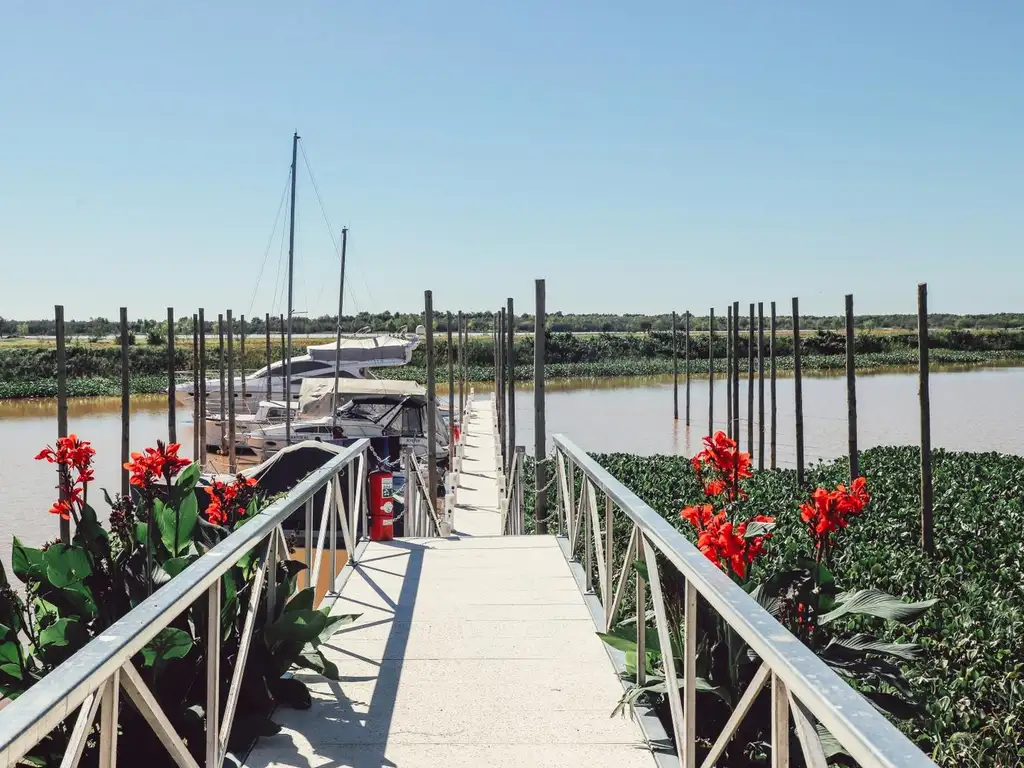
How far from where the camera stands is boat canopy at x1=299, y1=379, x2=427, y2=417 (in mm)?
25844

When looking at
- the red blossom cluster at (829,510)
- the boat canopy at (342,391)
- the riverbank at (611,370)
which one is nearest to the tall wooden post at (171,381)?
the boat canopy at (342,391)

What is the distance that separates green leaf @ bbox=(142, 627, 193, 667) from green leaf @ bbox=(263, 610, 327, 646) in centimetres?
73

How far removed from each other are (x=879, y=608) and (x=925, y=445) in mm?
8510

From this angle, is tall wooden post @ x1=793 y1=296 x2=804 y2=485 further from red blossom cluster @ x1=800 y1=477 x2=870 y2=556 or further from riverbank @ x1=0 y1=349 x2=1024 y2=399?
riverbank @ x1=0 y1=349 x2=1024 y2=399

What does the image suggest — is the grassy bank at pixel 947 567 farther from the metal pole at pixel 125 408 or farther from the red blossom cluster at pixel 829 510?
the metal pole at pixel 125 408

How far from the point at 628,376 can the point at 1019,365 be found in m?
27.8

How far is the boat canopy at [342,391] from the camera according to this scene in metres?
25.8

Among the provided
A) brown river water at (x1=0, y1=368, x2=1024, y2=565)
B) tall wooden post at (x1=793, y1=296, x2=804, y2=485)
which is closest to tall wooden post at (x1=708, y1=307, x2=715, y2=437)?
brown river water at (x1=0, y1=368, x2=1024, y2=565)

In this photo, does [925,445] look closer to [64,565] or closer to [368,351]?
[64,565]

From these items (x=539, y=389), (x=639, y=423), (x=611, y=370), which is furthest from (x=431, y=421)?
(x=611, y=370)

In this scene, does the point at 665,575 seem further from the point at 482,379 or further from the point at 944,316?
the point at 944,316

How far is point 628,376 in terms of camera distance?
61.3 m

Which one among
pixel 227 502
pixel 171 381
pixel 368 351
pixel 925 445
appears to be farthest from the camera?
pixel 368 351

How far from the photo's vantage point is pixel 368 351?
3466 centimetres
